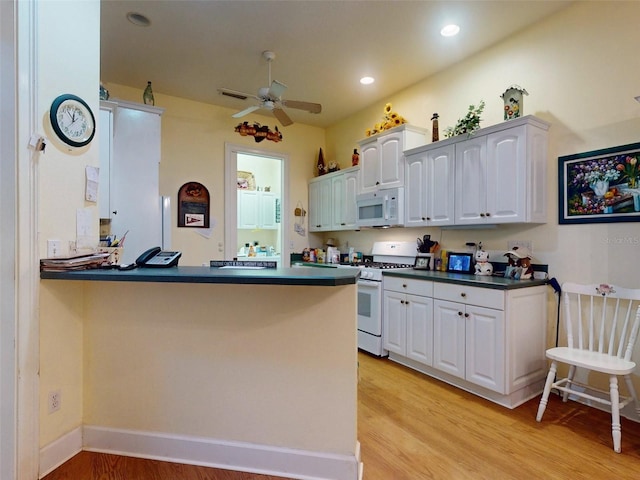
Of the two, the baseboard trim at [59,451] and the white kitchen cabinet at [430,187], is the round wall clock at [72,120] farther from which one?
the white kitchen cabinet at [430,187]

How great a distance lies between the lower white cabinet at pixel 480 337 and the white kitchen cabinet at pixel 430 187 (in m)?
0.71

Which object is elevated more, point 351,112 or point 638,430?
point 351,112

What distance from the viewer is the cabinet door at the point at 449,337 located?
268 centimetres

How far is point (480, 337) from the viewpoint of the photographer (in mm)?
2549

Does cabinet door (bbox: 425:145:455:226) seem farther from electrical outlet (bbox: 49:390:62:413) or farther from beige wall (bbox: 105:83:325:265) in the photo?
electrical outlet (bbox: 49:390:62:413)

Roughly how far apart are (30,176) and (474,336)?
2922 mm

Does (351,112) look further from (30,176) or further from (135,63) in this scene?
(30,176)

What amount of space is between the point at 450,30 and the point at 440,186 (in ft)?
4.35

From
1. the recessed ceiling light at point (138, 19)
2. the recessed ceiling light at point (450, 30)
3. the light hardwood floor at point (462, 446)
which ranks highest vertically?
the recessed ceiling light at point (450, 30)

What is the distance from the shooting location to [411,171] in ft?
11.7

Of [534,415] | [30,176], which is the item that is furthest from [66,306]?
[534,415]

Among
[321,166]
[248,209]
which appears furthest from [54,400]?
[248,209]

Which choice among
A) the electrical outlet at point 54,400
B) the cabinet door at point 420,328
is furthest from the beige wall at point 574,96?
the electrical outlet at point 54,400

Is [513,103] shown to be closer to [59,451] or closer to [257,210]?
[59,451]
